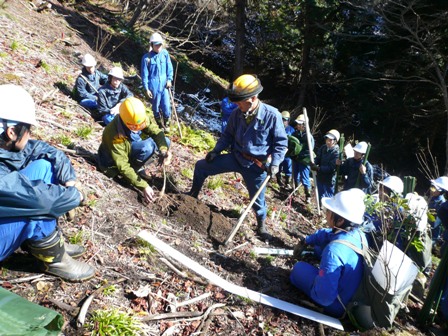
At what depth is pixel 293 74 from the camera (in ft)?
63.6

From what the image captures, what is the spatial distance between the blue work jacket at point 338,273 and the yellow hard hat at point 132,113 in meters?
2.83

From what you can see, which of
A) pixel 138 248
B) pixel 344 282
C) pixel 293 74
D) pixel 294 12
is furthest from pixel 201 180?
pixel 293 74

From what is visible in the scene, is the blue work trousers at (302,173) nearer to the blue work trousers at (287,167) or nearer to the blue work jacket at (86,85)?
the blue work trousers at (287,167)

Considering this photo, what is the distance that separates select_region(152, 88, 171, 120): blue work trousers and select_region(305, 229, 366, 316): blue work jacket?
6.12m

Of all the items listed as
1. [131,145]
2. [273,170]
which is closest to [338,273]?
[273,170]

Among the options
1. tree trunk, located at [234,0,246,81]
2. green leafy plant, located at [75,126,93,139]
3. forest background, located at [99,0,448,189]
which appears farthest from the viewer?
tree trunk, located at [234,0,246,81]

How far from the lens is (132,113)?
4840 millimetres

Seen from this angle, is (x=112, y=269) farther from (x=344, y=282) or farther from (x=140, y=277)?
(x=344, y=282)

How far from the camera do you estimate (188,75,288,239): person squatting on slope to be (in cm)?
493

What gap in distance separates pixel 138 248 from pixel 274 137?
93.7 inches

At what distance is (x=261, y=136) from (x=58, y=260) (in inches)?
120

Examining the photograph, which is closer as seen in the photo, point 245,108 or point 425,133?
point 245,108

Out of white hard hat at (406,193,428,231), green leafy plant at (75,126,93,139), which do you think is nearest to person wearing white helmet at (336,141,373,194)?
white hard hat at (406,193,428,231)

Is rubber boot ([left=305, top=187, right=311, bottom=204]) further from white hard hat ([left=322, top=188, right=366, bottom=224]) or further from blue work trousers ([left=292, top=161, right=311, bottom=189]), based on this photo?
white hard hat ([left=322, top=188, right=366, bottom=224])
